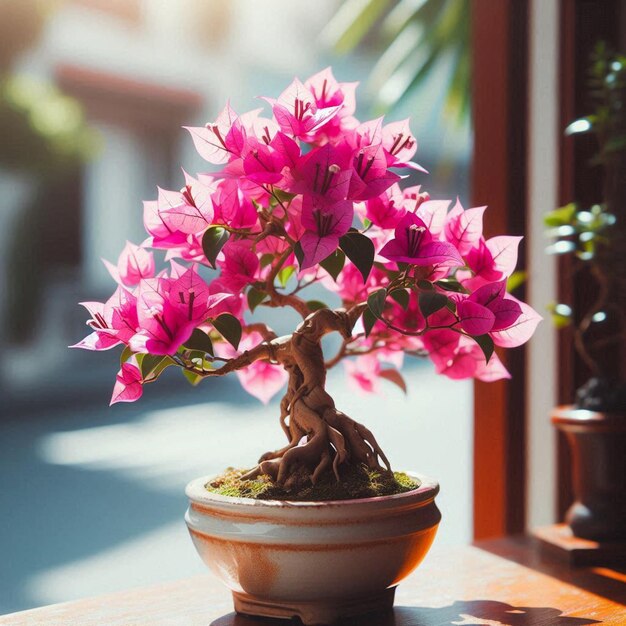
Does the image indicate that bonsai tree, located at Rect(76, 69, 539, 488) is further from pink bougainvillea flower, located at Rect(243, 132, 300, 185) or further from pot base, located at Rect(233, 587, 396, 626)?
pot base, located at Rect(233, 587, 396, 626)

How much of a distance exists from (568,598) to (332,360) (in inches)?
13.8

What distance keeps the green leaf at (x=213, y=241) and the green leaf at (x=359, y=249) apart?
101mm

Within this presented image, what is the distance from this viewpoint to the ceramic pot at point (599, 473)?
1.07m

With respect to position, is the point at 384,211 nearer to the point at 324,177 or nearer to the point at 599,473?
the point at 324,177

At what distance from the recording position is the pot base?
69 cm

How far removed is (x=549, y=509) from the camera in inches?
54.2

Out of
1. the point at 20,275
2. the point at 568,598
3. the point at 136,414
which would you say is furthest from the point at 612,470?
the point at 136,414

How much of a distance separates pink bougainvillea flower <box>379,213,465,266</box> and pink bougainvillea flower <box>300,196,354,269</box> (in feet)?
0.14

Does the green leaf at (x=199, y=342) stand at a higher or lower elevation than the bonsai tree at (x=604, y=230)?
lower

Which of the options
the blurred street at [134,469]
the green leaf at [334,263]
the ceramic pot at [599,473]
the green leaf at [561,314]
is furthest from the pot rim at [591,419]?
the blurred street at [134,469]

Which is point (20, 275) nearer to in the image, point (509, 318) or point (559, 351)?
point (559, 351)

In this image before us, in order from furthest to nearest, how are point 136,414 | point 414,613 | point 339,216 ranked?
point 136,414
point 414,613
point 339,216

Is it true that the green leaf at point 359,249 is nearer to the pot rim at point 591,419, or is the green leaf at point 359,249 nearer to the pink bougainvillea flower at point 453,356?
the pink bougainvillea flower at point 453,356

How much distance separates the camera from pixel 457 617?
767 mm
